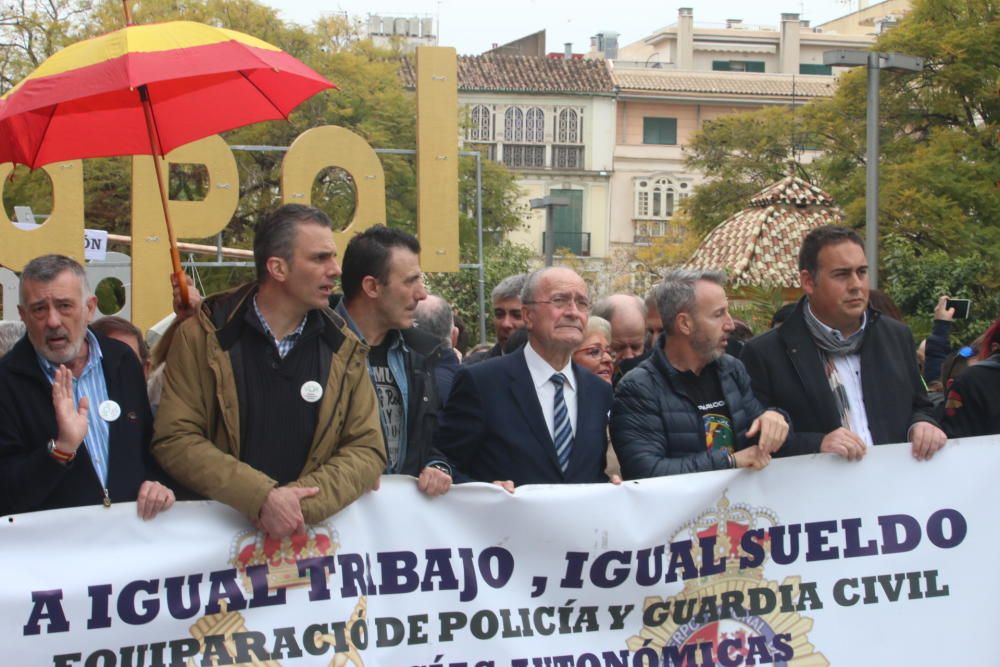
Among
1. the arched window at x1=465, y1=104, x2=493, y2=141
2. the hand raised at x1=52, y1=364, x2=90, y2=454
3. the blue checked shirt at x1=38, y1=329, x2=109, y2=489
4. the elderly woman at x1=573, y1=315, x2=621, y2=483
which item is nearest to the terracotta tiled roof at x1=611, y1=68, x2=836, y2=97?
the arched window at x1=465, y1=104, x2=493, y2=141

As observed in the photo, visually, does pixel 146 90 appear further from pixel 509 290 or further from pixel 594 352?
pixel 509 290

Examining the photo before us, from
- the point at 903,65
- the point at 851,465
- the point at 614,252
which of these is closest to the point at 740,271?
the point at 903,65

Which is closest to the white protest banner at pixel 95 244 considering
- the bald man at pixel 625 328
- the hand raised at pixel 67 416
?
the bald man at pixel 625 328

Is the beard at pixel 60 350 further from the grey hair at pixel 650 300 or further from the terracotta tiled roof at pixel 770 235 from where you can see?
the terracotta tiled roof at pixel 770 235

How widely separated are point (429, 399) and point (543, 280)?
612mm

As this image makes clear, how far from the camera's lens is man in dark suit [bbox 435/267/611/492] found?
5.22 meters

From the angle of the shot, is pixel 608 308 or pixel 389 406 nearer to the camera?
pixel 389 406

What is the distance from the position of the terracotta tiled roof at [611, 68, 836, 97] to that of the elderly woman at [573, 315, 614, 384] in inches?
2276

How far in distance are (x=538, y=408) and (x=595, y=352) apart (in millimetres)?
1438

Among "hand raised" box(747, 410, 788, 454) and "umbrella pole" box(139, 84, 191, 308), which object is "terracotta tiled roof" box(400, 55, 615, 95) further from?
"hand raised" box(747, 410, 788, 454)

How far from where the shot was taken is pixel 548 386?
5.32 m

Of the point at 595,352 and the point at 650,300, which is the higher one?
the point at 650,300

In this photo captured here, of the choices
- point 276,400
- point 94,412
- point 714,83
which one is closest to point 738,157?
point 714,83

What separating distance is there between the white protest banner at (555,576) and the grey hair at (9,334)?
2.29 meters
